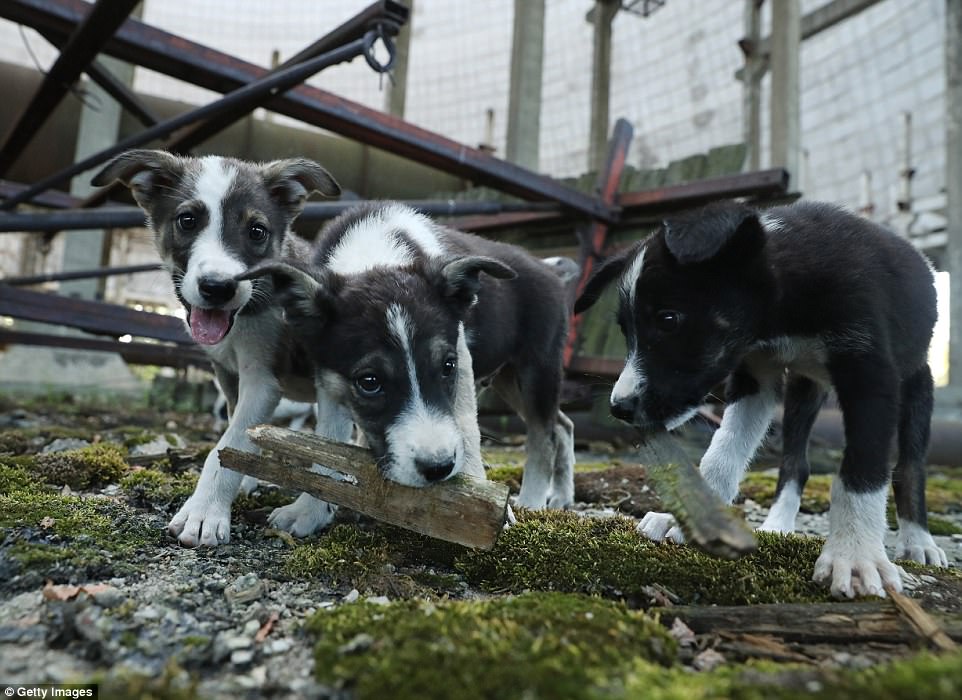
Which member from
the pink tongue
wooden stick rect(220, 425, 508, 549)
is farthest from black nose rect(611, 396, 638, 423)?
the pink tongue

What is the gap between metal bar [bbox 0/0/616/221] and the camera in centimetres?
429

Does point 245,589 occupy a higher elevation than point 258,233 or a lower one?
lower

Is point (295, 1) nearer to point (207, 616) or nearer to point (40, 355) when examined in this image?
point (40, 355)

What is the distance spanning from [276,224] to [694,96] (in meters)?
21.5

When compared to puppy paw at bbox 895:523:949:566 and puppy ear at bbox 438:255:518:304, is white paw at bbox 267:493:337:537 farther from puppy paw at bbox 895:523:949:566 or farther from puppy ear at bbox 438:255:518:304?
puppy paw at bbox 895:523:949:566

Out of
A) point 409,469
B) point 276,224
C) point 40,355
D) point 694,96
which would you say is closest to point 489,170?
point 276,224

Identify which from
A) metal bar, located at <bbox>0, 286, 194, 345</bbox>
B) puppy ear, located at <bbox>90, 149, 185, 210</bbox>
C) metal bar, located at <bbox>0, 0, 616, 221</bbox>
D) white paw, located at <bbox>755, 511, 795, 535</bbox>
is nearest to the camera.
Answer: puppy ear, located at <bbox>90, 149, 185, 210</bbox>

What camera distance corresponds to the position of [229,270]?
3.05 m

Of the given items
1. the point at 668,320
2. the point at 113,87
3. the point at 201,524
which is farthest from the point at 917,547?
the point at 113,87

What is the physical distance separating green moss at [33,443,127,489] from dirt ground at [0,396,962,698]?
0.77ft

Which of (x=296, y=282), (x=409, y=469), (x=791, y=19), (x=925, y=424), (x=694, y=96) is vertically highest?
(x=694, y=96)

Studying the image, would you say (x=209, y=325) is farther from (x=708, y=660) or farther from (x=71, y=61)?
(x=71, y=61)

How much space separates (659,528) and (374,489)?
4.17 feet

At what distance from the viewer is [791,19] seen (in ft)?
41.7
